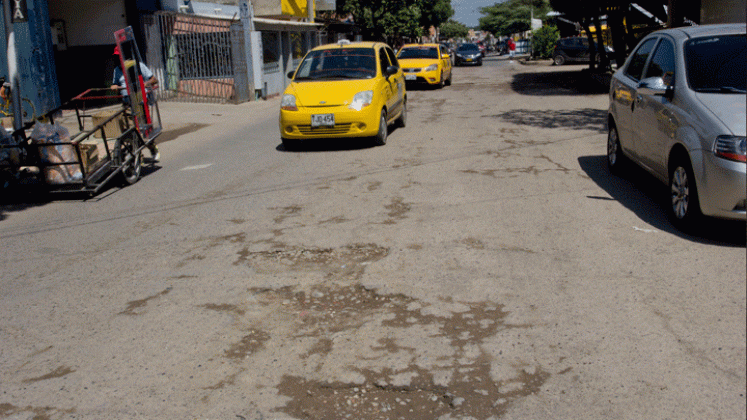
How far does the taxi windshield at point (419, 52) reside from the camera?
24.7 meters

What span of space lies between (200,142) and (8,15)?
165 inches

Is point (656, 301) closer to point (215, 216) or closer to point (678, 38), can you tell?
point (678, 38)

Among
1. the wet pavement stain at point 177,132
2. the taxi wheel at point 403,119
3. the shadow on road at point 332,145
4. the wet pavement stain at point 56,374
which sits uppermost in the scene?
the taxi wheel at point 403,119

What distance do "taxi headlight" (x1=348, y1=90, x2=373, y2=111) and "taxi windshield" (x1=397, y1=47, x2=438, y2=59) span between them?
1391cm

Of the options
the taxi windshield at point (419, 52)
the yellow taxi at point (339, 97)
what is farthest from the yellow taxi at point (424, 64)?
the yellow taxi at point (339, 97)

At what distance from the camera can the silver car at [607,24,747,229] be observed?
5.46 metres

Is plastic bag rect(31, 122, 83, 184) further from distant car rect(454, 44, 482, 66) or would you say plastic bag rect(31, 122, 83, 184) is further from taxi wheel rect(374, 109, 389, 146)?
distant car rect(454, 44, 482, 66)

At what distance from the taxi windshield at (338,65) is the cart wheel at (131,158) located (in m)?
3.37

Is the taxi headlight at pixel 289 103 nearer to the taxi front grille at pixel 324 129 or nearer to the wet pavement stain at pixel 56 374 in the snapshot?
the taxi front grille at pixel 324 129

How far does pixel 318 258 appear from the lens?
573 centimetres

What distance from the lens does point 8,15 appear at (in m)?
10.4

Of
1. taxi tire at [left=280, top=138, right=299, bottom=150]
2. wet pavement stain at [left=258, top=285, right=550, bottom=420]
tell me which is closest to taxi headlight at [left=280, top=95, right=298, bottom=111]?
taxi tire at [left=280, top=138, right=299, bottom=150]

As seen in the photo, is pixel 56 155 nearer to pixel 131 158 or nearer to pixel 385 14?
pixel 131 158

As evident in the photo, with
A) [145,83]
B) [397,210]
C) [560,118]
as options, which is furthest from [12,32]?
[560,118]
